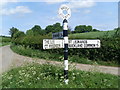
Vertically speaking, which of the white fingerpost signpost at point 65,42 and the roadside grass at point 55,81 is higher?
the white fingerpost signpost at point 65,42

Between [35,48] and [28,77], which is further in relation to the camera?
[35,48]

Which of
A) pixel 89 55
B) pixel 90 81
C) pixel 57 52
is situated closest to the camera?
pixel 90 81

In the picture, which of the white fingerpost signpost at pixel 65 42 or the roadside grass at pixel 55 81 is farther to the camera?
A: the white fingerpost signpost at pixel 65 42

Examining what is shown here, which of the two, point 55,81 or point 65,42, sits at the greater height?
point 65,42

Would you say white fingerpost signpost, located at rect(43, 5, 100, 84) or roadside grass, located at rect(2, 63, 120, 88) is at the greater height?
white fingerpost signpost, located at rect(43, 5, 100, 84)

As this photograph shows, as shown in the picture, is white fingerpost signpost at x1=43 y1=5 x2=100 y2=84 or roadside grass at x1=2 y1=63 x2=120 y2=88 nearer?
roadside grass at x1=2 y1=63 x2=120 y2=88

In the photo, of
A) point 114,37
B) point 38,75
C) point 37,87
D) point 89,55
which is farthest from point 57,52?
point 37,87

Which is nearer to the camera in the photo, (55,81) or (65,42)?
(55,81)

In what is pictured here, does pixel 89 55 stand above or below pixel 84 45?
below

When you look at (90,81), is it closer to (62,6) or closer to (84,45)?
(84,45)

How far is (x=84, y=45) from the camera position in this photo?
675 centimetres

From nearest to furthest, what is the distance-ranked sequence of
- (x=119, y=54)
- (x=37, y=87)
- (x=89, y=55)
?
(x=37, y=87) < (x=119, y=54) < (x=89, y=55)

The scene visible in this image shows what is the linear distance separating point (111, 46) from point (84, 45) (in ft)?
23.0

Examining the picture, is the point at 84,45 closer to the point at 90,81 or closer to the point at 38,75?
the point at 90,81
